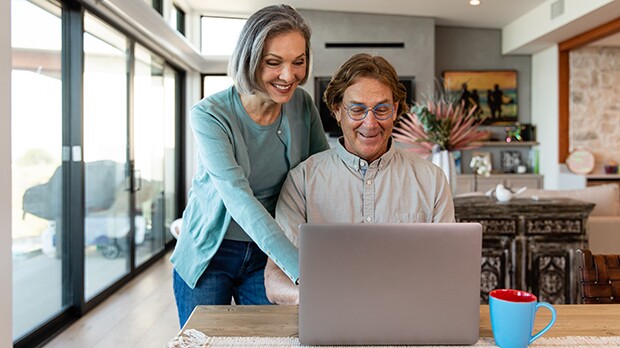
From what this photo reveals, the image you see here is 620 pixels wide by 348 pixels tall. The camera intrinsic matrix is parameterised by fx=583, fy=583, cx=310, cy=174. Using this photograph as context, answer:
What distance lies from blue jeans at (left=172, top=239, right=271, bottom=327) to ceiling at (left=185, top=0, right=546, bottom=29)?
617 cm

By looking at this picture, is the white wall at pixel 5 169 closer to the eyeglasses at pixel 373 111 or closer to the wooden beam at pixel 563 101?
the eyeglasses at pixel 373 111

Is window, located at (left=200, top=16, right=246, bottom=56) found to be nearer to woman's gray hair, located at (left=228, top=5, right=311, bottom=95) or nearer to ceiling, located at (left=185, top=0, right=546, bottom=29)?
ceiling, located at (left=185, top=0, right=546, bottom=29)

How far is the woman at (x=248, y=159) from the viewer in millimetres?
1399

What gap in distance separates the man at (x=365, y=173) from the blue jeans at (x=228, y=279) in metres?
0.17

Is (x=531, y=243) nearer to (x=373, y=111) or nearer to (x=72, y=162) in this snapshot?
(x=373, y=111)

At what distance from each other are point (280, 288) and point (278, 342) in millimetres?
256

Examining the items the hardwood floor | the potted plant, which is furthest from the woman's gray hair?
the potted plant

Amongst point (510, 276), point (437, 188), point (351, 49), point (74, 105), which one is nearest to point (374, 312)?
point (437, 188)

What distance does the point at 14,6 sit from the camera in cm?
321

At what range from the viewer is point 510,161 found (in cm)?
885

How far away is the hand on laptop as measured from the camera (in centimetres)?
136

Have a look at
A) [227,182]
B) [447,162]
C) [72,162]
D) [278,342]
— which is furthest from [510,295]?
[72,162]

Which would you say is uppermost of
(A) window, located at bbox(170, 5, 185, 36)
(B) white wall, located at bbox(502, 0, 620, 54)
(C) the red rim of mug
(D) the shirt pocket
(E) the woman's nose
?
(A) window, located at bbox(170, 5, 185, 36)

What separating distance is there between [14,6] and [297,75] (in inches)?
96.1
